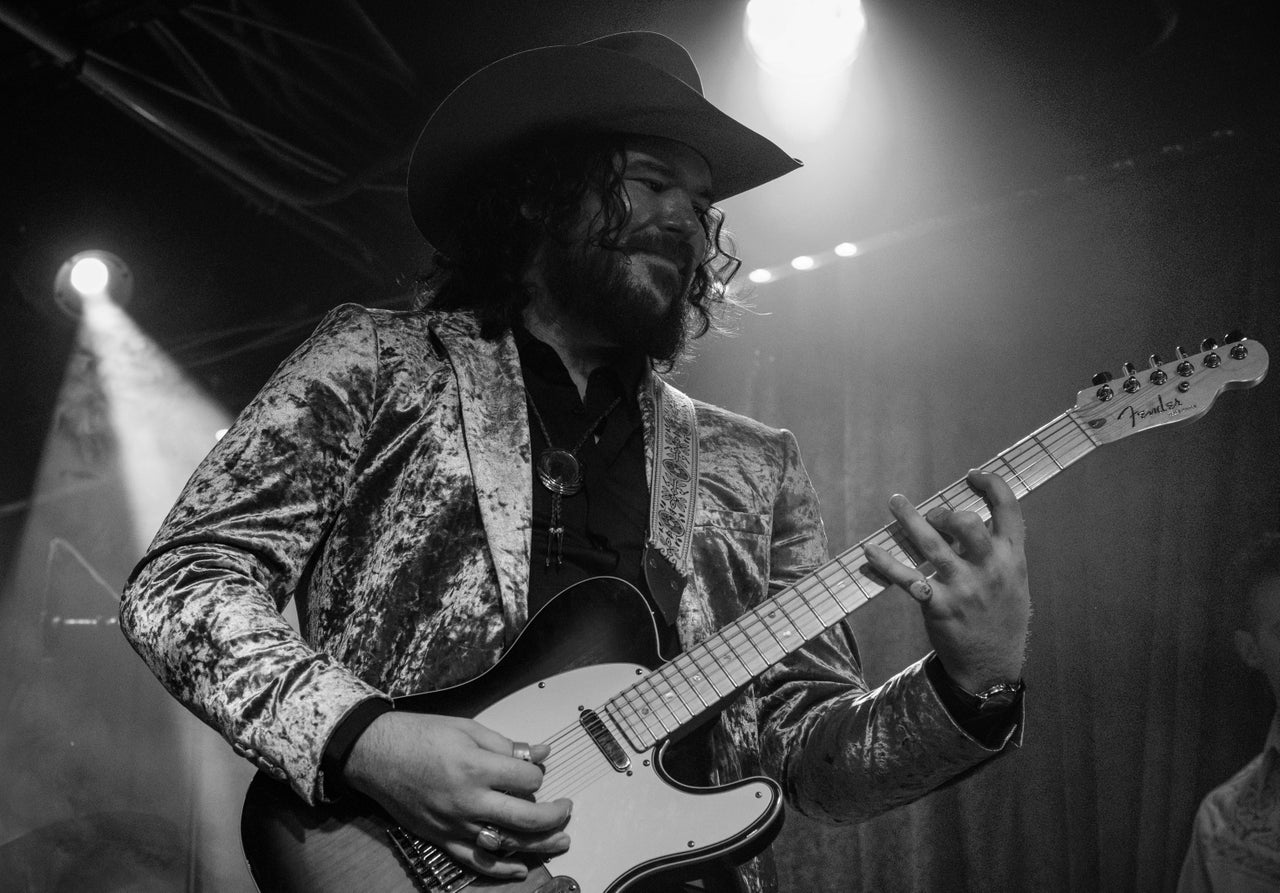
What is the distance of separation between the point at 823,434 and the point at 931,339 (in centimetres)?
56

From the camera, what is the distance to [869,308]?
12.9 ft

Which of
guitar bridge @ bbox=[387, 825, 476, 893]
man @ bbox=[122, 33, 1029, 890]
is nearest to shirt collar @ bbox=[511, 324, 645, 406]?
man @ bbox=[122, 33, 1029, 890]

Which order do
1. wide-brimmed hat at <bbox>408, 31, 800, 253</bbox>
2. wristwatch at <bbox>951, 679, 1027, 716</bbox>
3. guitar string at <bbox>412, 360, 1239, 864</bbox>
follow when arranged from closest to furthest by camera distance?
guitar string at <bbox>412, 360, 1239, 864</bbox>
wristwatch at <bbox>951, 679, 1027, 716</bbox>
wide-brimmed hat at <bbox>408, 31, 800, 253</bbox>

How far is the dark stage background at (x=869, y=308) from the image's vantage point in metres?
3.04

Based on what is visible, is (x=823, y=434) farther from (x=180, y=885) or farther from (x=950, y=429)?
(x=180, y=885)

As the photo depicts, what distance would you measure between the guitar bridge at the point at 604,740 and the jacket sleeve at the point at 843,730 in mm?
471

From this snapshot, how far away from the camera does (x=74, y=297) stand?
4676mm

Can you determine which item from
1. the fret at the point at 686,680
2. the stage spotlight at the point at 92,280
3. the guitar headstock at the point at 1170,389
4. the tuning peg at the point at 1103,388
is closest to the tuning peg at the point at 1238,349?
the guitar headstock at the point at 1170,389

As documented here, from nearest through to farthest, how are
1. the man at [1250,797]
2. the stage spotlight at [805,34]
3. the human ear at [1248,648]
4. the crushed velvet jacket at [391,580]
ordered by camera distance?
the crushed velvet jacket at [391,580] → the man at [1250,797] → the human ear at [1248,648] → the stage spotlight at [805,34]

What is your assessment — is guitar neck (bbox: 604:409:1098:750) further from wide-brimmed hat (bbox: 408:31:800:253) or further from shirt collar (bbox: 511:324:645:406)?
wide-brimmed hat (bbox: 408:31:800:253)

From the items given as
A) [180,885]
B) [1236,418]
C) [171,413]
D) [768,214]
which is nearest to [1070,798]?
[1236,418]

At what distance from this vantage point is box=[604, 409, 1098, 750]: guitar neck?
1586 millimetres

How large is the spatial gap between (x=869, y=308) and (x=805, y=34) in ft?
3.59

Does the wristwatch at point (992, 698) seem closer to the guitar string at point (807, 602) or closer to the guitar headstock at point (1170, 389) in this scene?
the guitar string at point (807, 602)
